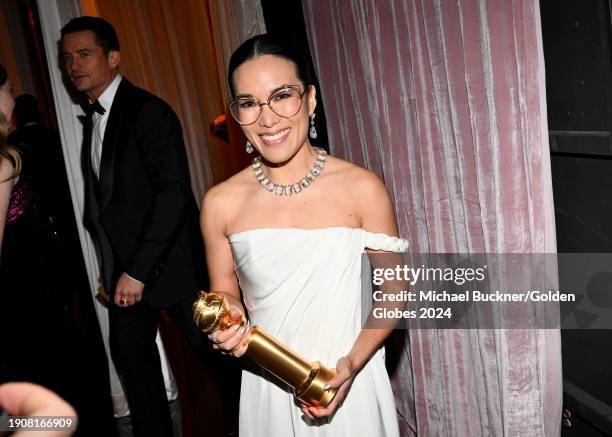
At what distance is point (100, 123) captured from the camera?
2.85 m

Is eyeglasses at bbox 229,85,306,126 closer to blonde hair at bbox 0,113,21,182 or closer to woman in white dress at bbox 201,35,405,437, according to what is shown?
woman in white dress at bbox 201,35,405,437

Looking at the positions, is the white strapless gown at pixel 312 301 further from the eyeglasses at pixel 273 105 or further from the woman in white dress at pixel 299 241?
the eyeglasses at pixel 273 105

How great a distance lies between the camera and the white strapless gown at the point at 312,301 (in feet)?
5.42

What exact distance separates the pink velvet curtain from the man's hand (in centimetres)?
113

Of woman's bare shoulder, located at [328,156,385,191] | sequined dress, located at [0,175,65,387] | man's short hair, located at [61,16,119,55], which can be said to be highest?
man's short hair, located at [61,16,119,55]

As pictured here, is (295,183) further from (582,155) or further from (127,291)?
(127,291)

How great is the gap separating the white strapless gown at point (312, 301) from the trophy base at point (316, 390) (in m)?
0.19

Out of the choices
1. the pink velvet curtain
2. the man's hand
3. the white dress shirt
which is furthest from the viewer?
the white dress shirt

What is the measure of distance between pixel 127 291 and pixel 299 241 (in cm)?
128

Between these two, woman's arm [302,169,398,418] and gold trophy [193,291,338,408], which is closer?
gold trophy [193,291,338,408]

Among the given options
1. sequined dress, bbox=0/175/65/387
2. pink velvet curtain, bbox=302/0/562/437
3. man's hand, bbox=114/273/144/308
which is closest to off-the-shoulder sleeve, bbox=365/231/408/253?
pink velvet curtain, bbox=302/0/562/437

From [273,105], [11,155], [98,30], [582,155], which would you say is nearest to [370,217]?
[273,105]

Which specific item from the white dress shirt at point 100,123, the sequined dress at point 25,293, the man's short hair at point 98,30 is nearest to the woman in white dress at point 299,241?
the white dress shirt at point 100,123

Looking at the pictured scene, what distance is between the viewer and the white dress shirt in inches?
112
